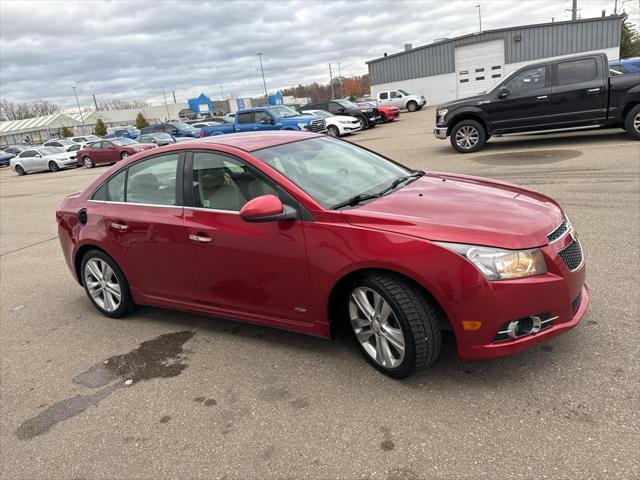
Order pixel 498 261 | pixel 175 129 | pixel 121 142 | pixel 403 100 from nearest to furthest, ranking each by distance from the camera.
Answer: pixel 498 261 → pixel 121 142 → pixel 175 129 → pixel 403 100

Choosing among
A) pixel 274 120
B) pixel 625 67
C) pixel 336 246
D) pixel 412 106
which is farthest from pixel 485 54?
pixel 336 246

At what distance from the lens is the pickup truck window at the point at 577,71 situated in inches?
410

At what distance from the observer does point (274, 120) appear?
20312 mm

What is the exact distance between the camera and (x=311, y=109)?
2611cm

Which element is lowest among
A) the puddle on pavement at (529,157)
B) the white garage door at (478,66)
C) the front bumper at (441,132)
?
the puddle on pavement at (529,157)

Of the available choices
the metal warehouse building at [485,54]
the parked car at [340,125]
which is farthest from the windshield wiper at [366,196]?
the metal warehouse building at [485,54]

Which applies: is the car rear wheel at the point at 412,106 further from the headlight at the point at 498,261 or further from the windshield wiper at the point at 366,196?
the headlight at the point at 498,261

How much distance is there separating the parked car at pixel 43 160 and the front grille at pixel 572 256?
90.2ft

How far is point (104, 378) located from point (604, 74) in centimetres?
1109

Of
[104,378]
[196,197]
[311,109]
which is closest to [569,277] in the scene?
[196,197]

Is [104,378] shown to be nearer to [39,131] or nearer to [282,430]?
[282,430]

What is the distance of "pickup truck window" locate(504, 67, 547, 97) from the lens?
10.8 metres

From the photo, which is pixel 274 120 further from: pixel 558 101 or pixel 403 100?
pixel 403 100

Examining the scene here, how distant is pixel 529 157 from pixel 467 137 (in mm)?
1821
